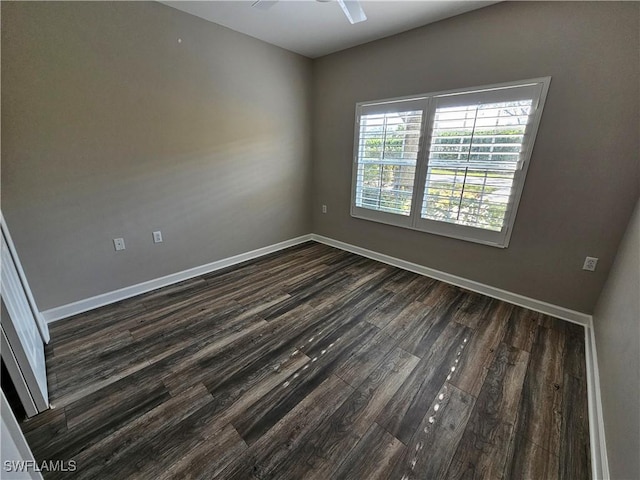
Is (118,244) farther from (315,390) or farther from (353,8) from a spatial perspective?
(353,8)

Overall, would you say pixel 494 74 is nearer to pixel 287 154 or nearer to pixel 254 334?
pixel 287 154

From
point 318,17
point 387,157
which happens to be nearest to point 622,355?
point 387,157

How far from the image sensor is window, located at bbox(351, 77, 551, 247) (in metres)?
2.15

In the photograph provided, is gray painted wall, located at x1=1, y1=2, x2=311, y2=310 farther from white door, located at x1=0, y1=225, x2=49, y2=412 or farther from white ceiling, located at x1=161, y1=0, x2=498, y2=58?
white door, located at x1=0, y1=225, x2=49, y2=412

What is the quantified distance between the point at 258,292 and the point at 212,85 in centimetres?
210

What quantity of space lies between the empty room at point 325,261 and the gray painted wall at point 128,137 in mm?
16

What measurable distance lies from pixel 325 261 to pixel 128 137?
2.31 meters

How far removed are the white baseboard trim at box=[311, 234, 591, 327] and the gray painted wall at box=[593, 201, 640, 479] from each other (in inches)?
10.6

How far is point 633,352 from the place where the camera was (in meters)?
1.12

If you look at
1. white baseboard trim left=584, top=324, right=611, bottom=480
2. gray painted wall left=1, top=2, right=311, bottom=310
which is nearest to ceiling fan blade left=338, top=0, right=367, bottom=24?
gray painted wall left=1, top=2, right=311, bottom=310

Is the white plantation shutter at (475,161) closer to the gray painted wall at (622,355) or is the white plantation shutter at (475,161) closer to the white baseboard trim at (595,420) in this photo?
the gray painted wall at (622,355)

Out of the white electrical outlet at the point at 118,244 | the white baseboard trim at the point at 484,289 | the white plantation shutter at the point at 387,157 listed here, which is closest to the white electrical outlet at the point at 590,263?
the white baseboard trim at the point at 484,289

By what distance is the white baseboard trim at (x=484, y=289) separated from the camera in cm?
217

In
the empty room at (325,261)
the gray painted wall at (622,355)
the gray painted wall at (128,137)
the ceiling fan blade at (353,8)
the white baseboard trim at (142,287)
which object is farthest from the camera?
the white baseboard trim at (142,287)
